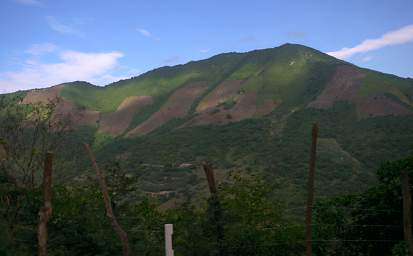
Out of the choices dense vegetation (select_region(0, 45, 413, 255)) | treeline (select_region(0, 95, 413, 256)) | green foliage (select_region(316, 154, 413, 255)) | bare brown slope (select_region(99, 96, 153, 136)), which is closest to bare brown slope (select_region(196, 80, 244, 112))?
dense vegetation (select_region(0, 45, 413, 255))

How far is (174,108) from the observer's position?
110938mm

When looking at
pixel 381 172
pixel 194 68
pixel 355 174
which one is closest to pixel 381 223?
pixel 381 172

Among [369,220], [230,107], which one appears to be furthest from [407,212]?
[230,107]

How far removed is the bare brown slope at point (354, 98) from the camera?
7516 cm

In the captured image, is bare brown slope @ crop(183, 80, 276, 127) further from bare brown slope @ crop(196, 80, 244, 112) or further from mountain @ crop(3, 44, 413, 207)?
mountain @ crop(3, 44, 413, 207)

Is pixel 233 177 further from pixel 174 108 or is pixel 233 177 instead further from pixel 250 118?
pixel 174 108

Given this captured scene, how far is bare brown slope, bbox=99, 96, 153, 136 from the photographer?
102750 mm

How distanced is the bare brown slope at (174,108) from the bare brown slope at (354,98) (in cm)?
3199

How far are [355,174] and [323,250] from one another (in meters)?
33.4

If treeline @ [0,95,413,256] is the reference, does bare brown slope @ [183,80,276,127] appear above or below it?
above

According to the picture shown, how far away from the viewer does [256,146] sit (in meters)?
64.8

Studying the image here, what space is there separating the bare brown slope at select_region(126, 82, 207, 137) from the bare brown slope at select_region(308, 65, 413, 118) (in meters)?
32.0

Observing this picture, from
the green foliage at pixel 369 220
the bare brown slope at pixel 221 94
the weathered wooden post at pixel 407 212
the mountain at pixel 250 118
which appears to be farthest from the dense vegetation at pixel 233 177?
the bare brown slope at pixel 221 94

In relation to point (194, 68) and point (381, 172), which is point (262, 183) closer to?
point (381, 172)
